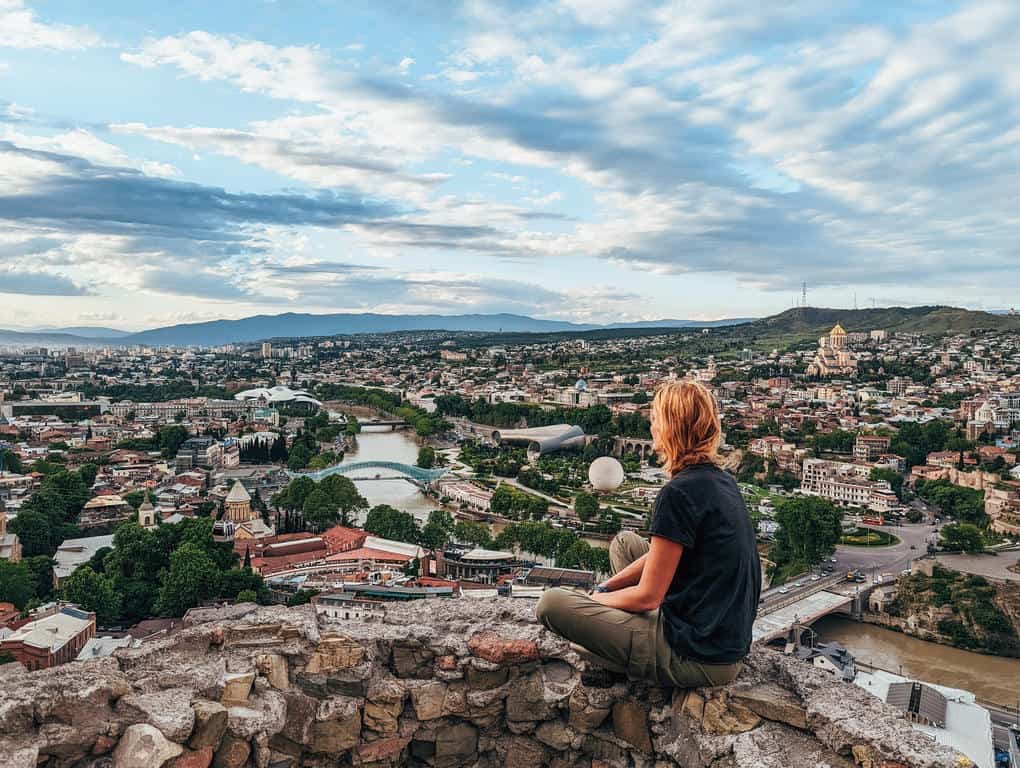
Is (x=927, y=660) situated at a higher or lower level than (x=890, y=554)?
lower

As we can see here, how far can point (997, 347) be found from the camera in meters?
48.0

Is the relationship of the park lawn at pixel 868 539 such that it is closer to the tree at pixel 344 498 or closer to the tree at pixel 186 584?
the tree at pixel 344 498

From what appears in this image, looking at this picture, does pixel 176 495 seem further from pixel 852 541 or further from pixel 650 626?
pixel 650 626

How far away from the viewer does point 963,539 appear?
16.0m

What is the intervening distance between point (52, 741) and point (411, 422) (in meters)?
38.2

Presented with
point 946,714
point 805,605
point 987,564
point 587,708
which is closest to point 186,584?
point 946,714

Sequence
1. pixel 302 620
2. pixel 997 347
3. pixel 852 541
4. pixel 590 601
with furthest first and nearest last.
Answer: pixel 997 347, pixel 852 541, pixel 302 620, pixel 590 601

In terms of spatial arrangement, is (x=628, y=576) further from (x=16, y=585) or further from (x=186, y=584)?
(x=16, y=585)

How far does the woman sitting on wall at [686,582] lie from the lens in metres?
1.54

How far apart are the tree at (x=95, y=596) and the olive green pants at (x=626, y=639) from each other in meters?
10.6

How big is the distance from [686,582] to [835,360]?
49784 millimetres

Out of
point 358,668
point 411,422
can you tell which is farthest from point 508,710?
point 411,422

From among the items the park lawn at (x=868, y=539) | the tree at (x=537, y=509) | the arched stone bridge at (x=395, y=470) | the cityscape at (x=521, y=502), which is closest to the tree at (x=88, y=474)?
the cityscape at (x=521, y=502)

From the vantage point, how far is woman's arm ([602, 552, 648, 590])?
5.51ft
